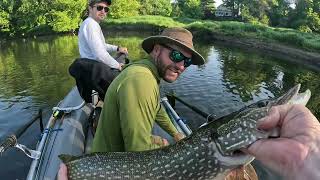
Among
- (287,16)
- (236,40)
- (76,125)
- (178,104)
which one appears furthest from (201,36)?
(76,125)

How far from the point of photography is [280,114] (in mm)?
1835

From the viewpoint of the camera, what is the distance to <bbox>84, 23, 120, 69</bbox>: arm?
7.48 meters

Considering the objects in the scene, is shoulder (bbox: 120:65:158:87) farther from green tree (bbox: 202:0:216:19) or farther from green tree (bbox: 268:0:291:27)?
green tree (bbox: 202:0:216:19)

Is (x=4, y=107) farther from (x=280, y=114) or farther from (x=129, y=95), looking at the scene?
(x=280, y=114)

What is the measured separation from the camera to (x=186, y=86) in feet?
64.3

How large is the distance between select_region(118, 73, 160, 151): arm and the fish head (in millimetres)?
1016

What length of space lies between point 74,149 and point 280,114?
512 cm

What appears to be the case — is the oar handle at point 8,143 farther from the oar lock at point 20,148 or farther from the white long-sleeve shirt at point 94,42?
the white long-sleeve shirt at point 94,42

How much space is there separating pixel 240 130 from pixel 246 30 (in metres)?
46.1

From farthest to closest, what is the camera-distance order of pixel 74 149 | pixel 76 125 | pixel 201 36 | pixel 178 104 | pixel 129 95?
1. pixel 201 36
2. pixel 178 104
3. pixel 76 125
4. pixel 74 149
5. pixel 129 95

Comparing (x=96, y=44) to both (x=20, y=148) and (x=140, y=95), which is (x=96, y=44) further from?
(x=140, y=95)

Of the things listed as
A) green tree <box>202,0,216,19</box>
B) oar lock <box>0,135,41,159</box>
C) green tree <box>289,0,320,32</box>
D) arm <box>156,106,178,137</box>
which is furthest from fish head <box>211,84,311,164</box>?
green tree <box>202,0,216,19</box>

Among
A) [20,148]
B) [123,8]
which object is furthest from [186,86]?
[123,8]

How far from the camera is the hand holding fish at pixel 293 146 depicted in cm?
146
